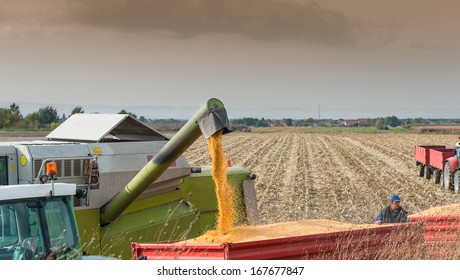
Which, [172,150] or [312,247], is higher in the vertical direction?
[172,150]

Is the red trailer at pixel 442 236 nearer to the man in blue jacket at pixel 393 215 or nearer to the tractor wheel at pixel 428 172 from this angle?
the man in blue jacket at pixel 393 215

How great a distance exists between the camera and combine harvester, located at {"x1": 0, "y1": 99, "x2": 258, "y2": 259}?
9211mm

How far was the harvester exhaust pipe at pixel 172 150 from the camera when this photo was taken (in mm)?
7703

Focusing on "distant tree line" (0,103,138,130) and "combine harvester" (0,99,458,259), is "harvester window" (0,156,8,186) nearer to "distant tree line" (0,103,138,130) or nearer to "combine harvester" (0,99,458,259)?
"combine harvester" (0,99,458,259)

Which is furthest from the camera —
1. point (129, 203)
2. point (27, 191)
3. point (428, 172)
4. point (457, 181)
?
point (428, 172)

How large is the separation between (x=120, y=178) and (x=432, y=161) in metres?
18.4

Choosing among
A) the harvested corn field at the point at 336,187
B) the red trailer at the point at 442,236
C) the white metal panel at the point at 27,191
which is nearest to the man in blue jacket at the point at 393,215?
the red trailer at the point at 442,236

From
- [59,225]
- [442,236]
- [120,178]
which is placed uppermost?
[120,178]

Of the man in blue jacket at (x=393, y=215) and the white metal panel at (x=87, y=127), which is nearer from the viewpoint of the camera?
the white metal panel at (x=87, y=127)

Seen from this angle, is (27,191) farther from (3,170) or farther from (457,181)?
(457,181)

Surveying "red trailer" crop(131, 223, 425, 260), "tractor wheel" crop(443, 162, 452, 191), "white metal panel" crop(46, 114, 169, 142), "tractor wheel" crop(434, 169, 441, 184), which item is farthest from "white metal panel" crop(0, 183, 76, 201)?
"tractor wheel" crop(434, 169, 441, 184)

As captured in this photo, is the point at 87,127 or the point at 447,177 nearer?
the point at 87,127

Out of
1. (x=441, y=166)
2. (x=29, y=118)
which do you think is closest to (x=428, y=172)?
(x=441, y=166)

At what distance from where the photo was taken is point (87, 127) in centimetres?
1051
